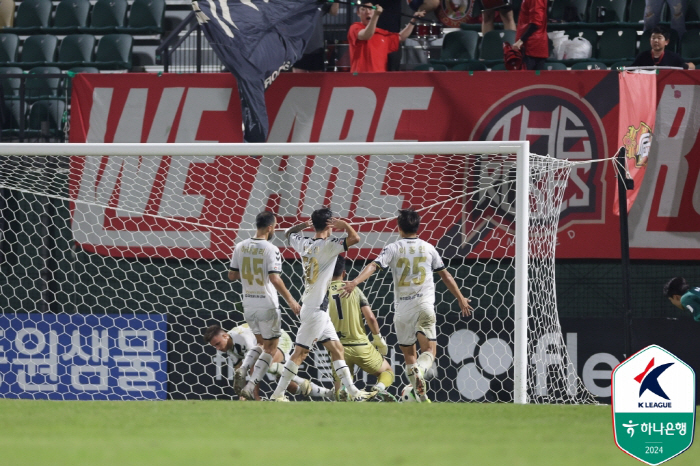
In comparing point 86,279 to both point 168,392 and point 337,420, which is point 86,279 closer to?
point 168,392

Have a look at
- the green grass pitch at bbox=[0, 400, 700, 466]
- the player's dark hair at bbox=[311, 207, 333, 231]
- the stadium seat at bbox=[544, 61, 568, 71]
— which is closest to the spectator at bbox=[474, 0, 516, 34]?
the stadium seat at bbox=[544, 61, 568, 71]

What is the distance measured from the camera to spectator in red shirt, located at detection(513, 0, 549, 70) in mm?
9609

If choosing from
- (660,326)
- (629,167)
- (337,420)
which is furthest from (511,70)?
(337,420)

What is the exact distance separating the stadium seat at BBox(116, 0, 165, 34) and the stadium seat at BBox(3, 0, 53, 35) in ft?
3.92

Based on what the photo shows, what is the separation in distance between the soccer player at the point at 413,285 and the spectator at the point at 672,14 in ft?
13.1

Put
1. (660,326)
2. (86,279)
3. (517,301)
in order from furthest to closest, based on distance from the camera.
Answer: (86,279) < (660,326) < (517,301)

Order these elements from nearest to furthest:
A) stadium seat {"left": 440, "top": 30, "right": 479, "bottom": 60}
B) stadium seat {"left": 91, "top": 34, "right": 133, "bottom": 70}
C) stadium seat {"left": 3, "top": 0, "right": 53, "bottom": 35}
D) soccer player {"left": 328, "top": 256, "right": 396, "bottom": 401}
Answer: soccer player {"left": 328, "top": 256, "right": 396, "bottom": 401} < stadium seat {"left": 440, "top": 30, "right": 479, "bottom": 60} < stadium seat {"left": 91, "top": 34, "right": 133, "bottom": 70} < stadium seat {"left": 3, "top": 0, "right": 53, "bottom": 35}

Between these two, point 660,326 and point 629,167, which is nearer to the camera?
point 629,167

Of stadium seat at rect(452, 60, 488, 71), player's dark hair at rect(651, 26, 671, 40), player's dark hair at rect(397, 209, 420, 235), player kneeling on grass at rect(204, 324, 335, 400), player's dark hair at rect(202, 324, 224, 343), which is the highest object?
player's dark hair at rect(651, 26, 671, 40)

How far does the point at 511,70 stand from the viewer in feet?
31.3

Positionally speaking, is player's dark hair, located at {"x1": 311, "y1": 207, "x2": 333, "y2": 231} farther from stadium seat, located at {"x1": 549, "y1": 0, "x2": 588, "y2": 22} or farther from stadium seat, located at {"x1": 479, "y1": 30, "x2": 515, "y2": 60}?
stadium seat, located at {"x1": 549, "y1": 0, "x2": 588, "y2": 22}

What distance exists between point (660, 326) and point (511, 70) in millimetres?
2753

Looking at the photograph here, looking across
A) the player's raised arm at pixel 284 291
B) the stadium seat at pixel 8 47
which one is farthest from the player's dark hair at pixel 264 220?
the stadium seat at pixel 8 47

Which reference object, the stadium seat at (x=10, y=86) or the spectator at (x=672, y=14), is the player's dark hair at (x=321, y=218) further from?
the spectator at (x=672, y=14)
